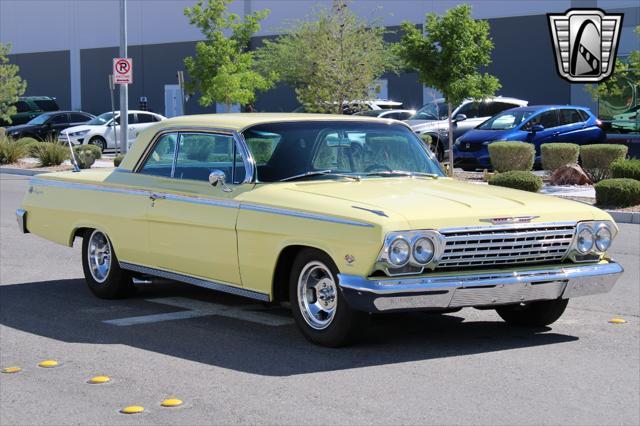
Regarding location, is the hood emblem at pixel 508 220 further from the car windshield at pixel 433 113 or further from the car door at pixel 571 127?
the car windshield at pixel 433 113

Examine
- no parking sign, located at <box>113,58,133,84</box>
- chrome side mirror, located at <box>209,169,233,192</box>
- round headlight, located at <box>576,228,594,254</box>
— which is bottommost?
round headlight, located at <box>576,228,594,254</box>

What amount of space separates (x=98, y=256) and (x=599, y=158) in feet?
54.6

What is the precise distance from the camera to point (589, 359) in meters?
7.67

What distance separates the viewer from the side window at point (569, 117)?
2912cm

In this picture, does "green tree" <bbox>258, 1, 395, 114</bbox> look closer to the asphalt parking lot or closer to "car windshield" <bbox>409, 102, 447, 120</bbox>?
"car windshield" <bbox>409, 102, 447, 120</bbox>

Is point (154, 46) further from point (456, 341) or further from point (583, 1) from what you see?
point (456, 341)

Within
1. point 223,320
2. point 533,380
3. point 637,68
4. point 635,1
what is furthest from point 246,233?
point 635,1

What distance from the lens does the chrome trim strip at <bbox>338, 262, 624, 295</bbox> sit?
7.25m

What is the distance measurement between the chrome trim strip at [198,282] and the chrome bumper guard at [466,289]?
110 centimetres

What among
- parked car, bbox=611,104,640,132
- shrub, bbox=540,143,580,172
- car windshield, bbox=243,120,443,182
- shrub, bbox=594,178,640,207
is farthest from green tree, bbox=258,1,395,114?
car windshield, bbox=243,120,443,182

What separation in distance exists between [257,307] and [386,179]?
167 centimetres

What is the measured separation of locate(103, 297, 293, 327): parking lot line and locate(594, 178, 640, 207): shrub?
37.5 feet

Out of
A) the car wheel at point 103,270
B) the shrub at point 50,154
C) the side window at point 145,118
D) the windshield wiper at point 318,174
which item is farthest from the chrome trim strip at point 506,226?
the side window at point 145,118

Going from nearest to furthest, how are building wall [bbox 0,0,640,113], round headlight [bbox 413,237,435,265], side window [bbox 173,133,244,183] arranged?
1. round headlight [bbox 413,237,435,265]
2. side window [bbox 173,133,244,183]
3. building wall [bbox 0,0,640,113]
